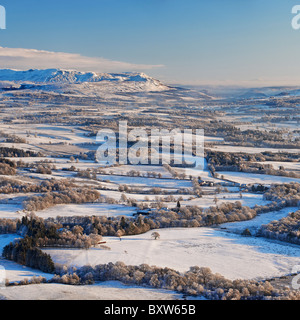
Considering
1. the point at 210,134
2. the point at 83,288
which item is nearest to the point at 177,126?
the point at 210,134

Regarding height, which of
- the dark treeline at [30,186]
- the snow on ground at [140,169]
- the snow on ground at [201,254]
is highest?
the snow on ground at [140,169]

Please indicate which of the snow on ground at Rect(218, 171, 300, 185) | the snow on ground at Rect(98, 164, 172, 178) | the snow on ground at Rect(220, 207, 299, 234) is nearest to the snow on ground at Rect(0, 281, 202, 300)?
the snow on ground at Rect(220, 207, 299, 234)

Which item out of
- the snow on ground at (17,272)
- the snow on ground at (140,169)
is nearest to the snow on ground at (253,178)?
the snow on ground at (140,169)

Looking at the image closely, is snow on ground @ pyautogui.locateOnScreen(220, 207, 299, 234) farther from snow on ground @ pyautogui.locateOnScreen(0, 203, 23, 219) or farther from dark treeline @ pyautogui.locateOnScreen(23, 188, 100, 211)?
snow on ground @ pyautogui.locateOnScreen(0, 203, 23, 219)

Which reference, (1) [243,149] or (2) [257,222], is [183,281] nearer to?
(2) [257,222]

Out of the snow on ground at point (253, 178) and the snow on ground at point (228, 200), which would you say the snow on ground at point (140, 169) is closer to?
the snow on ground at point (253, 178)

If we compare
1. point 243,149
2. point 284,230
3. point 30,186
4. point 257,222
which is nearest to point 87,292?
point 284,230

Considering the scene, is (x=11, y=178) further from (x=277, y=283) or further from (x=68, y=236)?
(x=277, y=283)
